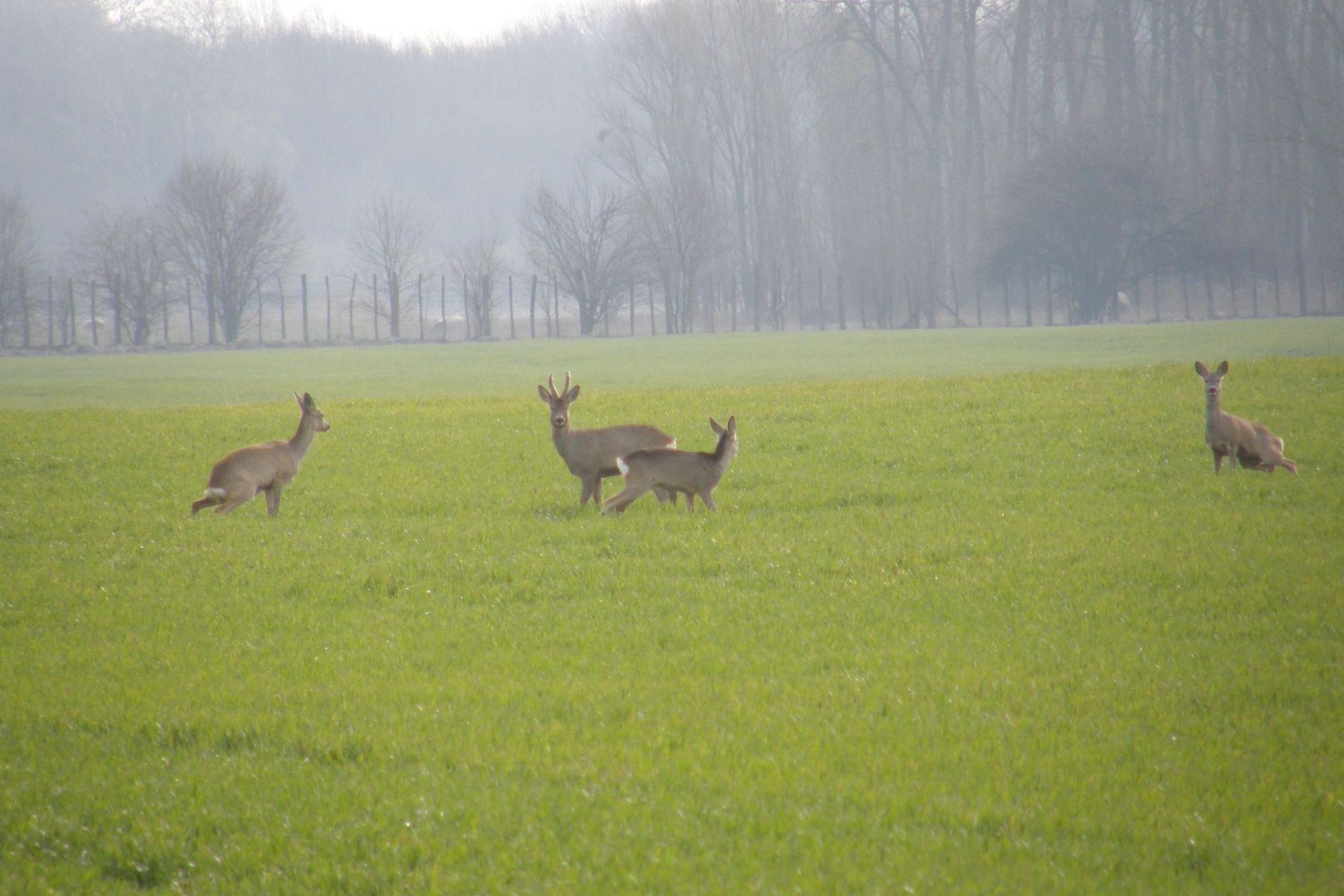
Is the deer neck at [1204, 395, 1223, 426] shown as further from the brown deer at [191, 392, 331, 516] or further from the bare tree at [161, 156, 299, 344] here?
the bare tree at [161, 156, 299, 344]

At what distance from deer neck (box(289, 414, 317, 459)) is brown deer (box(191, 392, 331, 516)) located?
1cm

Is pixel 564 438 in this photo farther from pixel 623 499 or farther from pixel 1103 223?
pixel 1103 223

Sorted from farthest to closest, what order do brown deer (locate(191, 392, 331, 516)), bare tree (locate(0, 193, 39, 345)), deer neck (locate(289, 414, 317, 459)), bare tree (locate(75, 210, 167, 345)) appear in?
1. bare tree (locate(75, 210, 167, 345))
2. bare tree (locate(0, 193, 39, 345))
3. deer neck (locate(289, 414, 317, 459))
4. brown deer (locate(191, 392, 331, 516))

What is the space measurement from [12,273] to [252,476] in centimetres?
6522

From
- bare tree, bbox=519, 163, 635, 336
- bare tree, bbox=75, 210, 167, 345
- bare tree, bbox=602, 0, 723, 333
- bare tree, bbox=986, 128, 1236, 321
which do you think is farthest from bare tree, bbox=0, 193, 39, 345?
bare tree, bbox=986, 128, 1236, 321

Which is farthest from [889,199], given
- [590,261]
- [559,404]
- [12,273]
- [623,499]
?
[623,499]

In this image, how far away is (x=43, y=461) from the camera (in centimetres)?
1558

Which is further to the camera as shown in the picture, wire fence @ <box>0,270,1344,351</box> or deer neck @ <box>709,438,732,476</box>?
wire fence @ <box>0,270,1344,351</box>

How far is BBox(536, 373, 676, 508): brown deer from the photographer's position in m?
11.7

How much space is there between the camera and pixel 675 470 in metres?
11.0

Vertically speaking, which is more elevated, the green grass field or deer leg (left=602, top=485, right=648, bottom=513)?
deer leg (left=602, top=485, right=648, bottom=513)

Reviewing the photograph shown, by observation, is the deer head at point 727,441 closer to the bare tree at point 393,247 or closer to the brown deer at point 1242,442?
the brown deer at point 1242,442

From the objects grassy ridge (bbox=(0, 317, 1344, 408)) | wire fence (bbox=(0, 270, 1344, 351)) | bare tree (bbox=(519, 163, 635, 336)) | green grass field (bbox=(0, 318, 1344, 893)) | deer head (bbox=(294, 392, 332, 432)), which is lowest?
green grass field (bbox=(0, 318, 1344, 893))

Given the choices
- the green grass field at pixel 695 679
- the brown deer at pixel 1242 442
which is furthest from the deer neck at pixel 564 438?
the brown deer at pixel 1242 442
